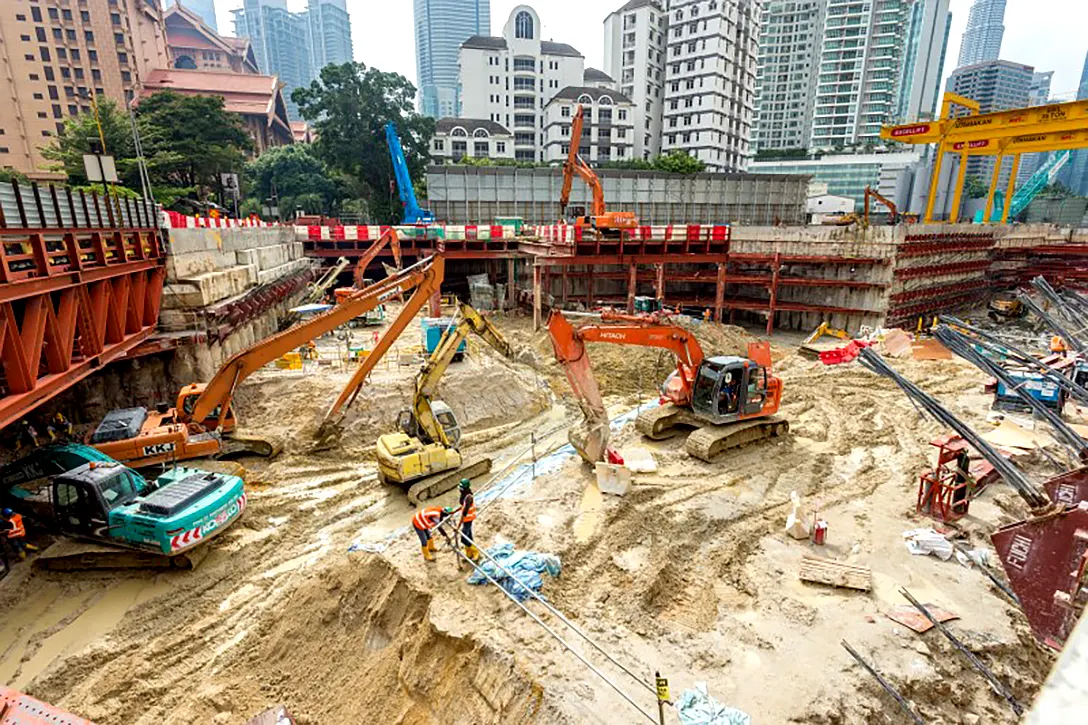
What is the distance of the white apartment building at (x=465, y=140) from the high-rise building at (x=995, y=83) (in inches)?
6346

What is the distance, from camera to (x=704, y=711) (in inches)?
265

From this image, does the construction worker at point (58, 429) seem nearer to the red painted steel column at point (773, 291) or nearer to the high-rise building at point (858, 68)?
the red painted steel column at point (773, 291)

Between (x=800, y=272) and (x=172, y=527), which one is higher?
(x=800, y=272)

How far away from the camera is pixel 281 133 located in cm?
8231

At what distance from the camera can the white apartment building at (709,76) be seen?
6431 centimetres

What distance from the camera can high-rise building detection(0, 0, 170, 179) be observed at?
55.4 m

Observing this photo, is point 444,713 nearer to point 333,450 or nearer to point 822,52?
point 333,450

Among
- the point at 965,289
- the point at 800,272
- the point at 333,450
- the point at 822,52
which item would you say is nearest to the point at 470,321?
the point at 333,450

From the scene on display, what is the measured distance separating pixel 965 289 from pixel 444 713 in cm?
3933

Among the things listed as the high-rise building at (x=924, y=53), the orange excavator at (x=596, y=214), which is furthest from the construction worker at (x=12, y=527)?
the high-rise building at (x=924, y=53)

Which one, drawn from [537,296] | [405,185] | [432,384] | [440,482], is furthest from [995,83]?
[440,482]

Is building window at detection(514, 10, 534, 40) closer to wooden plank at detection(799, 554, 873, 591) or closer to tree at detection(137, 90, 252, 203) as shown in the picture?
tree at detection(137, 90, 252, 203)

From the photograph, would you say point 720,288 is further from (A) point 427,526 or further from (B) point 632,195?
(A) point 427,526

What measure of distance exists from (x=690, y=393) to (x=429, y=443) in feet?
22.9
